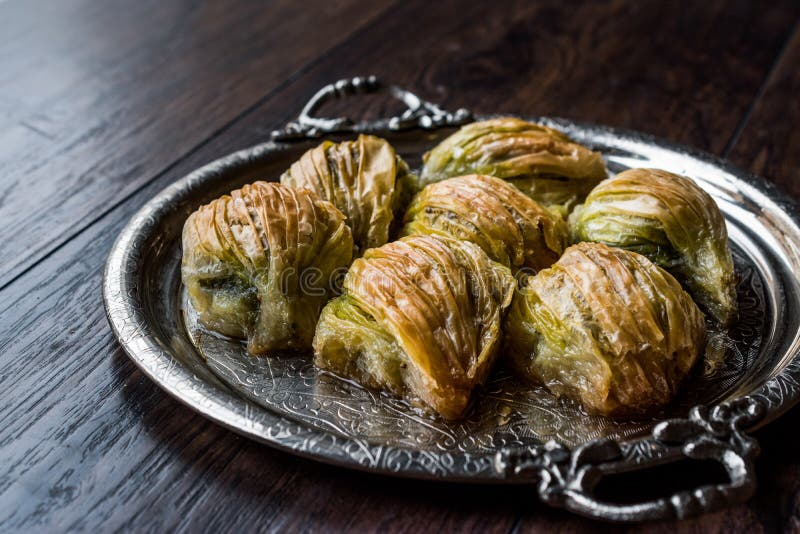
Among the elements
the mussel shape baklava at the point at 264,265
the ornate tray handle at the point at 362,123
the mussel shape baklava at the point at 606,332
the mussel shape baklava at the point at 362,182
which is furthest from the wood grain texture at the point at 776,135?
the mussel shape baklava at the point at 264,265

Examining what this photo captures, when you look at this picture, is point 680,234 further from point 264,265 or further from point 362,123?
point 362,123

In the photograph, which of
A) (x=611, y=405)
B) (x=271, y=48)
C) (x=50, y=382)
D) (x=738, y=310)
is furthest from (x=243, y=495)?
(x=271, y=48)

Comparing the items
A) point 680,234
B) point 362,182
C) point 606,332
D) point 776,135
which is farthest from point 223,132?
point 776,135

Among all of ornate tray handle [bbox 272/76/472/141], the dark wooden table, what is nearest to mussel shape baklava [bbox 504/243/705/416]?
Result: the dark wooden table

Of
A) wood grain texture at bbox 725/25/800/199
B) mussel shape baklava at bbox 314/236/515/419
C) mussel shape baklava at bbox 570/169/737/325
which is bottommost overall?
wood grain texture at bbox 725/25/800/199

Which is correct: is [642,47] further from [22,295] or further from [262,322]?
[22,295]

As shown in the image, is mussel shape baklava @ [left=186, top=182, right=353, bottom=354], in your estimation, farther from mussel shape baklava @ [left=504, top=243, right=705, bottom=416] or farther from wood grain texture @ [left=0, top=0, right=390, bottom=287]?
wood grain texture @ [left=0, top=0, right=390, bottom=287]
